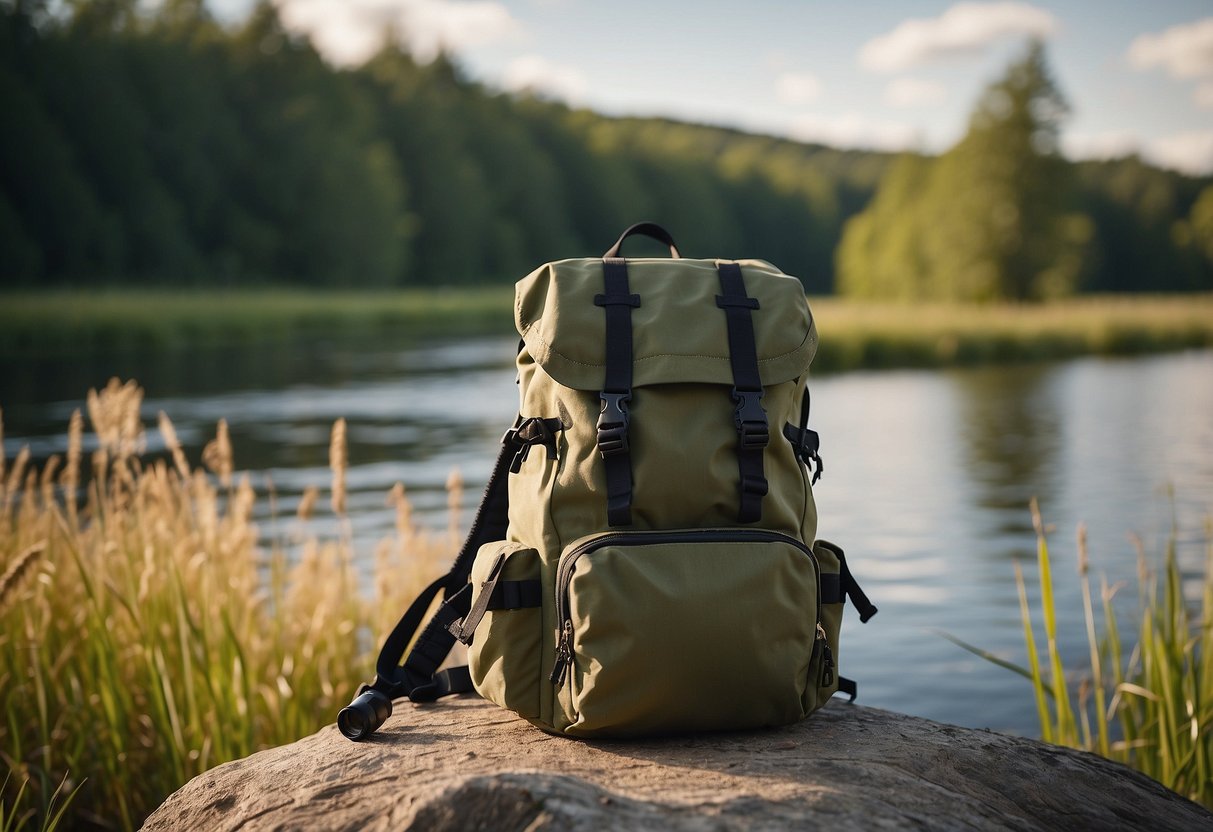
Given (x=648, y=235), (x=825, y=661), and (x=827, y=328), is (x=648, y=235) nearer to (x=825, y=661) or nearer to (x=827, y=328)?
(x=825, y=661)

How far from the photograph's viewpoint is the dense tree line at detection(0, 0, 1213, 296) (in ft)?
150

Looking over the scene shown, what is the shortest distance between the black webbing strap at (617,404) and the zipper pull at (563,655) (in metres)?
0.26

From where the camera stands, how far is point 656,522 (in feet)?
8.45

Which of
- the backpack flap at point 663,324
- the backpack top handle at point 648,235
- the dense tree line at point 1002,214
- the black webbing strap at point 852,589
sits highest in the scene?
the dense tree line at point 1002,214

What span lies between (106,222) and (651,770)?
50.2 m

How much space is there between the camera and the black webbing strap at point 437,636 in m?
2.95

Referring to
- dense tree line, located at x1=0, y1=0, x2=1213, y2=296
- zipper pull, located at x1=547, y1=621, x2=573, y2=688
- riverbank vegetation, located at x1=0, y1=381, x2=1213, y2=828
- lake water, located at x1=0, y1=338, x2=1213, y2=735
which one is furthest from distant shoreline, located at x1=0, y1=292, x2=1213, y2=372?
zipper pull, located at x1=547, y1=621, x2=573, y2=688

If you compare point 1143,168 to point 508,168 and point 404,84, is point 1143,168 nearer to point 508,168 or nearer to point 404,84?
point 508,168

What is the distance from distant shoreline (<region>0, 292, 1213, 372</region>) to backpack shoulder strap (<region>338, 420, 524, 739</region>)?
78.0 ft

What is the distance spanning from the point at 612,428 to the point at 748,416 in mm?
324

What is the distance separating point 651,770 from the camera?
2295 millimetres

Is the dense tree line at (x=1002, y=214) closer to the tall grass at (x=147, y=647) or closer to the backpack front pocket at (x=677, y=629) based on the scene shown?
the tall grass at (x=147, y=647)

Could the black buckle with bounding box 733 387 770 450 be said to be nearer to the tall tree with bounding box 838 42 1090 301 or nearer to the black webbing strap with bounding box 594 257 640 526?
the black webbing strap with bounding box 594 257 640 526

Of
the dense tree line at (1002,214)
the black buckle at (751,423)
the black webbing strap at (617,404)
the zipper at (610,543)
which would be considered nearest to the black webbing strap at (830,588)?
the zipper at (610,543)
